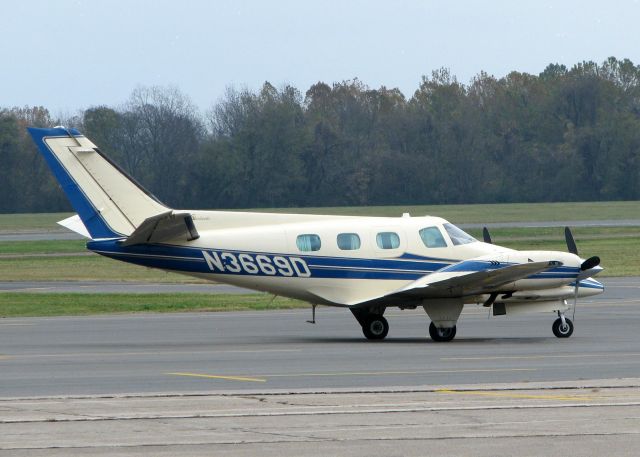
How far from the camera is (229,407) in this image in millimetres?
13859

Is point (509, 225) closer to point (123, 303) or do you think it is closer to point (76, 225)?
point (123, 303)

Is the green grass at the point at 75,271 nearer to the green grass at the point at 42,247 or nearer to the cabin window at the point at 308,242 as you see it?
the green grass at the point at 42,247

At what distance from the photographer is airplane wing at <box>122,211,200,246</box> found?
22188 millimetres

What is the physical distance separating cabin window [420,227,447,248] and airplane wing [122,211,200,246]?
452 centimetres

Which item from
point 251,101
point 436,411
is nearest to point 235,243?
point 436,411

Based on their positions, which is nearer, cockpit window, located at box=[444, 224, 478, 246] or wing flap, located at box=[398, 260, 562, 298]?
wing flap, located at box=[398, 260, 562, 298]

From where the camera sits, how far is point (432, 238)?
77.9 ft

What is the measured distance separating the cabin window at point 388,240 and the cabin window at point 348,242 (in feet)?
1.44

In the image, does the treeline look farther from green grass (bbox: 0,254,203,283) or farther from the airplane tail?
the airplane tail

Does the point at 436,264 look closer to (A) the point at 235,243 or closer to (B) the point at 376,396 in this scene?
(A) the point at 235,243

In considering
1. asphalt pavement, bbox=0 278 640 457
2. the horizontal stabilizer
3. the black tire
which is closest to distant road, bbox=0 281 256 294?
asphalt pavement, bbox=0 278 640 457

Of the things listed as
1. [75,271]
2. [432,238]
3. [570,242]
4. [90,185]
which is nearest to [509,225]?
[75,271]

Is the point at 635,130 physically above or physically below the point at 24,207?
above

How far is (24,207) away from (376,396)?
9589 centimetres
